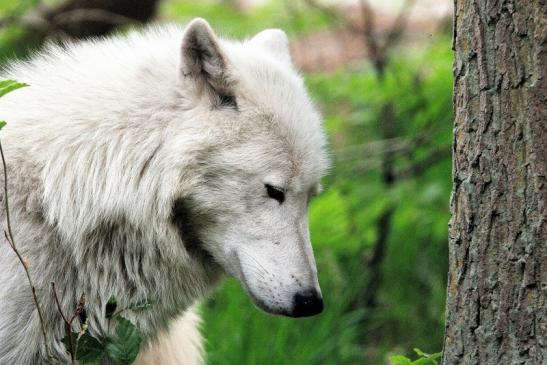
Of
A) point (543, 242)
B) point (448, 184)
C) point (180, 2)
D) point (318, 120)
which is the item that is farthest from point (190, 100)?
point (180, 2)

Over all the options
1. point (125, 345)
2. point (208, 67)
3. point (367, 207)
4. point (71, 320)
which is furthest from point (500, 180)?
point (367, 207)

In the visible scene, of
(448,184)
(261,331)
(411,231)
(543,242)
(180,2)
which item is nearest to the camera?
(543,242)

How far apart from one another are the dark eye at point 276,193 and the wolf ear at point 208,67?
1.15 ft

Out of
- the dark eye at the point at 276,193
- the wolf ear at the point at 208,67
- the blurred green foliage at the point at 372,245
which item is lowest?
the blurred green foliage at the point at 372,245

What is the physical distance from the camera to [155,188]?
302 centimetres

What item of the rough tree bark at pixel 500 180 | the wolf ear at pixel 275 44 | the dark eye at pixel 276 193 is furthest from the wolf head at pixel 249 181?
the rough tree bark at pixel 500 180

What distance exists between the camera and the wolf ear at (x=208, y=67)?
3014 millimetres

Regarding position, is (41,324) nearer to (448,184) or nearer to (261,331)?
(261,331)

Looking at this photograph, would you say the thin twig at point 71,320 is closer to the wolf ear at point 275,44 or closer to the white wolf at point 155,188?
the white wolf at point 155,188

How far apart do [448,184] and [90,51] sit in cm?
341

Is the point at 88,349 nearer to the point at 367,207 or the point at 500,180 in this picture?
the point at 500,180

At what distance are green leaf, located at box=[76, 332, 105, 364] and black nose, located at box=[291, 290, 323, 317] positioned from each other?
27.6 inches

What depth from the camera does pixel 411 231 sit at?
6.57 m

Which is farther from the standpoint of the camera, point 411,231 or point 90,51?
point 411,231
